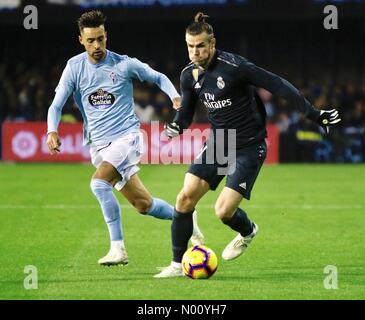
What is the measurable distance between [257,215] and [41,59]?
18.2m

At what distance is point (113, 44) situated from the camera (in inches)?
1210

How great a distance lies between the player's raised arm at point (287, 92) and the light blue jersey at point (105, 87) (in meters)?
1.14

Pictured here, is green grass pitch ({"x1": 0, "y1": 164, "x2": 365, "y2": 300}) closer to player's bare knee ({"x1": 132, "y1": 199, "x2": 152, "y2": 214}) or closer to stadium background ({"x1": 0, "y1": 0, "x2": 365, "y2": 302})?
stadium background ({"x1": 0, "y1": 0, "x2": 365, "y2": 302})

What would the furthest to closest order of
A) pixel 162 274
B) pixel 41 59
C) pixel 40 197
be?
pixel 41 59, pixel 40 197, pixel 162 274

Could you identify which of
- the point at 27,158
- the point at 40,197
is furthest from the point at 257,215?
the point at 27,158

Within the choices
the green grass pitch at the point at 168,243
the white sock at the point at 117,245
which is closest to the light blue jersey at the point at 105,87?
the white sock at the point at 117,245

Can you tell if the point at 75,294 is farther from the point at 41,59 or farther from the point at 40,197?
the point at 41,59

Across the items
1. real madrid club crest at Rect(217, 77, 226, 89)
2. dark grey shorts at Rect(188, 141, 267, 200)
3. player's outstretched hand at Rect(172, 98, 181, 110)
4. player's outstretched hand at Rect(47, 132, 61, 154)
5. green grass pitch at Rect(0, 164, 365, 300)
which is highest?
real madrid club crest at Rect(217, 77, 226, 89)

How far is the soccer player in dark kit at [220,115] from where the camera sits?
27.6ft

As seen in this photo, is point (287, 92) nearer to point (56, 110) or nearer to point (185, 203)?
point (185, 203)

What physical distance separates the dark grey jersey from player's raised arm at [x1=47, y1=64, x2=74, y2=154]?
3.77ft

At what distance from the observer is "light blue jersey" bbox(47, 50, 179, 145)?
9.42 m

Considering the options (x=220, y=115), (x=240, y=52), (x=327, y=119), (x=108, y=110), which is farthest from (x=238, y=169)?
(x=240, y=52)

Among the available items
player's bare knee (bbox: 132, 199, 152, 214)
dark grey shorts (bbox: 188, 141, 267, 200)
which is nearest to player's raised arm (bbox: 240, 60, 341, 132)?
dark grey shorts (bbox: 188, 141, 267, 200)
